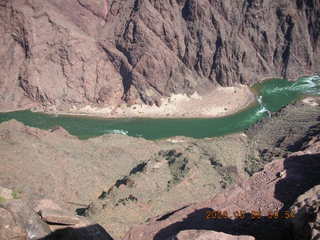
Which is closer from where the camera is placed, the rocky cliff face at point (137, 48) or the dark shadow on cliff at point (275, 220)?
the dark shadow on cliff at point (275, 220)

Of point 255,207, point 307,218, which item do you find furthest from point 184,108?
point 307,218

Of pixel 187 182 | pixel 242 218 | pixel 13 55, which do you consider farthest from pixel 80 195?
pixel 13 55

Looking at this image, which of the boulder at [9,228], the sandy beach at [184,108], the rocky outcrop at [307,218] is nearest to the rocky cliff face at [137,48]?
the sandy beach at [184,108]

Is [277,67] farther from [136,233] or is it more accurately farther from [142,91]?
[136,233]

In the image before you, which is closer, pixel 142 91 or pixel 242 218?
pixel 242 218

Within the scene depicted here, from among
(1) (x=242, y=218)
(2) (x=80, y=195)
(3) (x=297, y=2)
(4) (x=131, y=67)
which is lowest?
(2) (x=80, y=195)

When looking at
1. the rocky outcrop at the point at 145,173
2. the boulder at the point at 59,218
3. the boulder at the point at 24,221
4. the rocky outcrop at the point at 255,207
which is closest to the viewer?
the boulder at the point at 24,221
